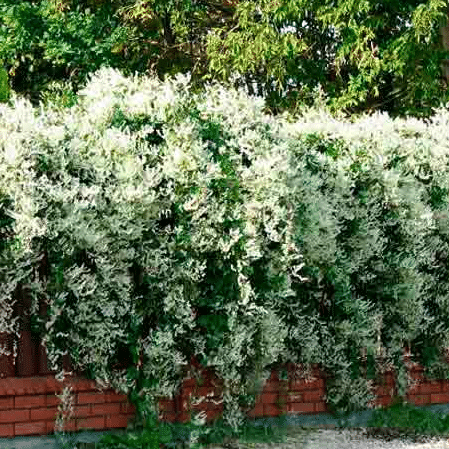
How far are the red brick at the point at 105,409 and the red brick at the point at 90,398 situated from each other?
1.1 inches

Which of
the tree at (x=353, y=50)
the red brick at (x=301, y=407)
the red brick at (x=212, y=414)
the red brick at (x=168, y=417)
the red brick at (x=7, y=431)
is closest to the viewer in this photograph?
the red brick at (x=7, y=431)

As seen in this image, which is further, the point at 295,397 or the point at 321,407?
the point at 321,407

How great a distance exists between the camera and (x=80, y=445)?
6402 millimetres

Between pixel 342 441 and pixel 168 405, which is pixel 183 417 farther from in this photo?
pixel 342 441

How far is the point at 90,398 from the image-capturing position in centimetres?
651

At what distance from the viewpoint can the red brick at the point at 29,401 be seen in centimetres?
629

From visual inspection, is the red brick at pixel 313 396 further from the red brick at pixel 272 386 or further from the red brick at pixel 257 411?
the red brick at pixel 257 411

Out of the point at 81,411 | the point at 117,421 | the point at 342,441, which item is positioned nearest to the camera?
the point at 81,411

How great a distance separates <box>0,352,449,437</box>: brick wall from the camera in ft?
20.6

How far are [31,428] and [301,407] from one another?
228cm

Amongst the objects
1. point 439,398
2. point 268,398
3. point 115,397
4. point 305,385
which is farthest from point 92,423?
point 439,398

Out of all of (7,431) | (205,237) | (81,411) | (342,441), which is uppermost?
(205,237)

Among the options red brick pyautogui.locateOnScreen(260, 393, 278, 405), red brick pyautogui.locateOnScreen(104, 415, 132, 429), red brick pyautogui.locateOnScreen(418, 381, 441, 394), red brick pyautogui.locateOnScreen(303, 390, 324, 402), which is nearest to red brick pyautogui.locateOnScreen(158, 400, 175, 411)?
red brick pyautogui.locateOnScreen(104, 415, 132, 429)

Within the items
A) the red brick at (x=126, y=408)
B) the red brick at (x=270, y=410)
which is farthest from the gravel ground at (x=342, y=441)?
the red brick at (x=126, y=408)
